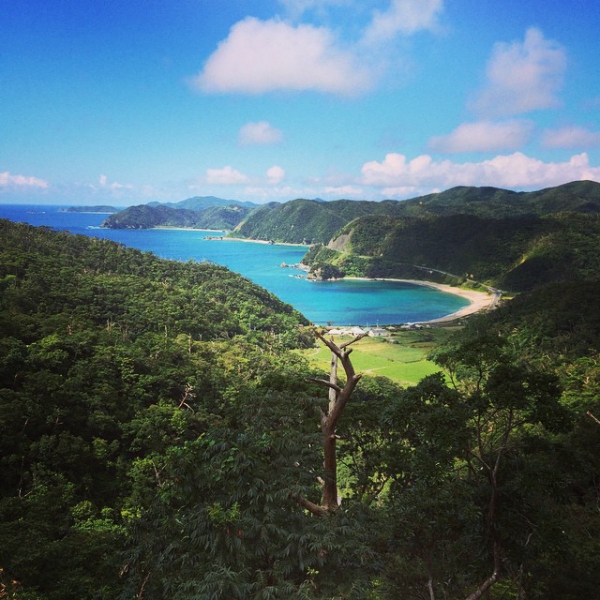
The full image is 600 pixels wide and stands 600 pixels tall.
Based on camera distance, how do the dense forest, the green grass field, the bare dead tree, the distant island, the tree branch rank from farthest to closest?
1. the distant island
2. the green grass field
3. the bare dead tree
4. the tree branch
5. the dense forest

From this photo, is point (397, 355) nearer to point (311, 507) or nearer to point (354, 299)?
point (354, 299)

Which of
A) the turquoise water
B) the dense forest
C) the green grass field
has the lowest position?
the green grass field

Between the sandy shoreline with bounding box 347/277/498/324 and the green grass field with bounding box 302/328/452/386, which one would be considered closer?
the green grass field with bounding box 302/328/452/386

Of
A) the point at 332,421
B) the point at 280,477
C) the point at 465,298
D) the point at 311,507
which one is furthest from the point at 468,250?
the point at 280,477

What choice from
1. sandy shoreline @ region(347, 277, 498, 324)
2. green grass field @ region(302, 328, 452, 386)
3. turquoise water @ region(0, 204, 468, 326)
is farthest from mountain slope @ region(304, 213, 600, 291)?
green grass field @ region(302, 328, 452, 386)

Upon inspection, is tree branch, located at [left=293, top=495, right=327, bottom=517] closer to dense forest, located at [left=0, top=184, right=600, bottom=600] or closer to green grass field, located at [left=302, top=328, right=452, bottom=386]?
dense forest, located at [left=0, top=184, right=600, bottom=600]

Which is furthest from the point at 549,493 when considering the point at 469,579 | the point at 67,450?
the point at 67,450

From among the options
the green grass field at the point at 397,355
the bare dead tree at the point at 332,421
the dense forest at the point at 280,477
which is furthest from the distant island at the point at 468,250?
the bare dead tree at the point at 332,421
